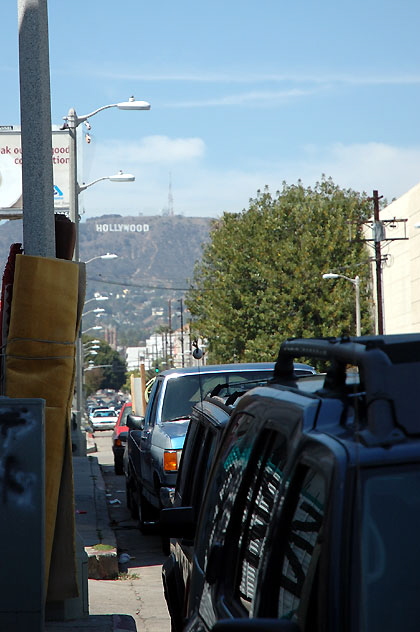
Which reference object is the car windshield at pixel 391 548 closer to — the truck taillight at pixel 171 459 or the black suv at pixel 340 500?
the black suv at pixel 340 500

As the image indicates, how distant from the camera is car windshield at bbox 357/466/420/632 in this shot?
7.46ft

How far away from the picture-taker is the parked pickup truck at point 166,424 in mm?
11570

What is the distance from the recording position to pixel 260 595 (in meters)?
2.85

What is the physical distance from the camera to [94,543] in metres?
11.2

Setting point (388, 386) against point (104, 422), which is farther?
point (104, 422)

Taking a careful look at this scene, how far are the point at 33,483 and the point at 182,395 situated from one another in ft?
22.1

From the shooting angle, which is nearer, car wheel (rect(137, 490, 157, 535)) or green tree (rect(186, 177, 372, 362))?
car wheel (rect(137, 490, 157, 535))

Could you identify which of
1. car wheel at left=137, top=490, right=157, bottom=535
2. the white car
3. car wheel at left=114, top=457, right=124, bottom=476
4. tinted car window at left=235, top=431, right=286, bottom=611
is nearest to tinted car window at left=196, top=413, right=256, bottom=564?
tinted car window at left=235, top=431, right=286, bottom=611

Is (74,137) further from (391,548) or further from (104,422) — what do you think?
(104,422)

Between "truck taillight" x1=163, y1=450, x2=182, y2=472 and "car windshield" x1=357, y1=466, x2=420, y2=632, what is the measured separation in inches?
364

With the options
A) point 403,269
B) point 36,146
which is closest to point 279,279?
point 403,269

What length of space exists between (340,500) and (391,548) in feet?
0.56

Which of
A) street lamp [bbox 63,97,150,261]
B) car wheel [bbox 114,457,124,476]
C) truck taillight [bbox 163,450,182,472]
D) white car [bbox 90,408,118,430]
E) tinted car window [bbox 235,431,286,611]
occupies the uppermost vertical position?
street lamp [bbox 63,97,150,261]

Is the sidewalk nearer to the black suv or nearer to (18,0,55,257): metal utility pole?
(18,0,55,257): metal utility pole
